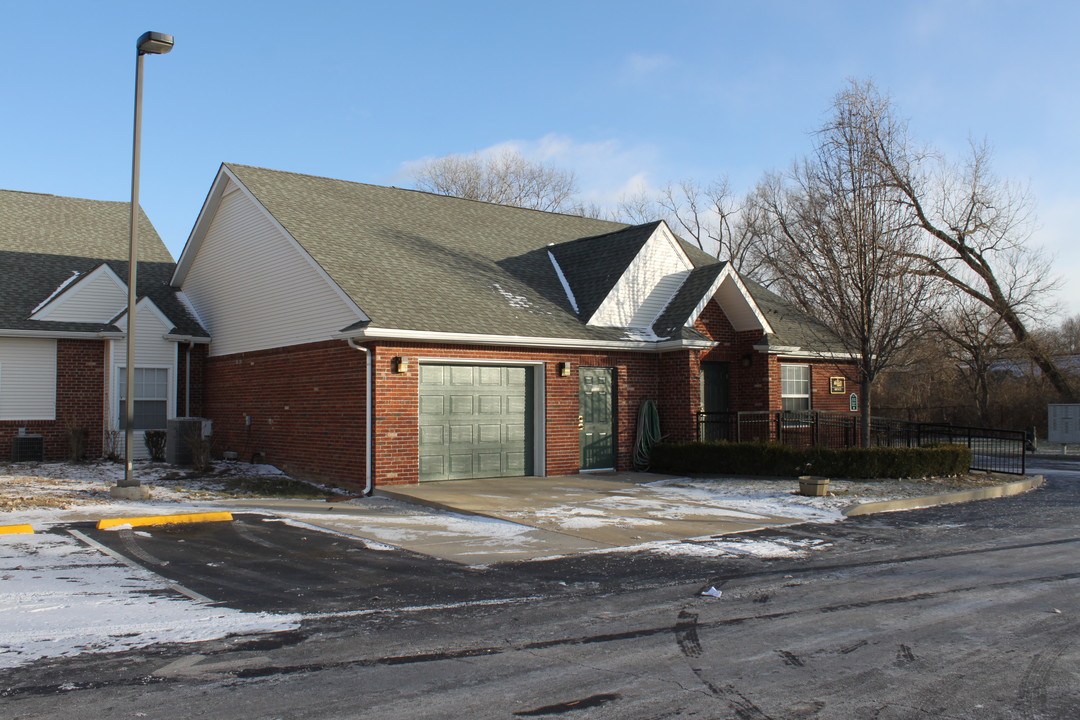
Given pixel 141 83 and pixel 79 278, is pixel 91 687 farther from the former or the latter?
pixel 79 278

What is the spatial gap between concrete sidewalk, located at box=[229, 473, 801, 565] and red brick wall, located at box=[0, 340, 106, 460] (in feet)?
27.3

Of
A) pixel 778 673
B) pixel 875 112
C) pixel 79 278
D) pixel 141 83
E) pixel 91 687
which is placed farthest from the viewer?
pixel 79 278

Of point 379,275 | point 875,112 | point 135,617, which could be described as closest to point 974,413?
point 875,112

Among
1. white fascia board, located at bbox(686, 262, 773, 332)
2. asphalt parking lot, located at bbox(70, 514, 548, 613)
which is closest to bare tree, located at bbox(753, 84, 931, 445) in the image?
white fascia board, located at bbox(686, 262, 773, 332)

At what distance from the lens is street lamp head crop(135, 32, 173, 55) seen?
1327 cm

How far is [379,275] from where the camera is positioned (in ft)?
55.6

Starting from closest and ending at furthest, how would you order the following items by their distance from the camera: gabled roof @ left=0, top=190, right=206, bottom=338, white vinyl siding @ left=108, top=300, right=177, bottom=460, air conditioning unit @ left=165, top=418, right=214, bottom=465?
1. air conditioning unit @ left=165, top=418, right=214, bottom=465
2. gabled roof @ left=0, top=190, right=206, bottom=338
3. white vinyl siding @ left=108, top=300, right=177, bottom=460

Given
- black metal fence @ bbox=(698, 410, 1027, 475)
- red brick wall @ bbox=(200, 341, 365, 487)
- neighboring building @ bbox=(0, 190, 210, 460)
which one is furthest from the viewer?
neighboring building @ bbox=(0, 190, 210, 460)

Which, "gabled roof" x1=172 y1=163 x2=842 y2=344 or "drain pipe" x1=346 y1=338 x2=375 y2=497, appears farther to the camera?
"gabled roof" x1=172 y1=163 x2=842 y2=344

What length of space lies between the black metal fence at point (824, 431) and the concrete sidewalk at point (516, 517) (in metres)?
4.08

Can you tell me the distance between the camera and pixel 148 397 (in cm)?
A: 2056

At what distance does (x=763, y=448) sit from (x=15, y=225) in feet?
65.9

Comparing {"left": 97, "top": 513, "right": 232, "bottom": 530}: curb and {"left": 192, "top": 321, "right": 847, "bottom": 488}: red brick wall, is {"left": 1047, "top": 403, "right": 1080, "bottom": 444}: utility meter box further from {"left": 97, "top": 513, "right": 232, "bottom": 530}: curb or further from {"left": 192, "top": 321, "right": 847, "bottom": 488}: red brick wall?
{"left": 97, "top": 513, "right": 232, "bottom": 530}: curb

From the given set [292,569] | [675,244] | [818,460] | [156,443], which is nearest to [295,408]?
[156,443]
